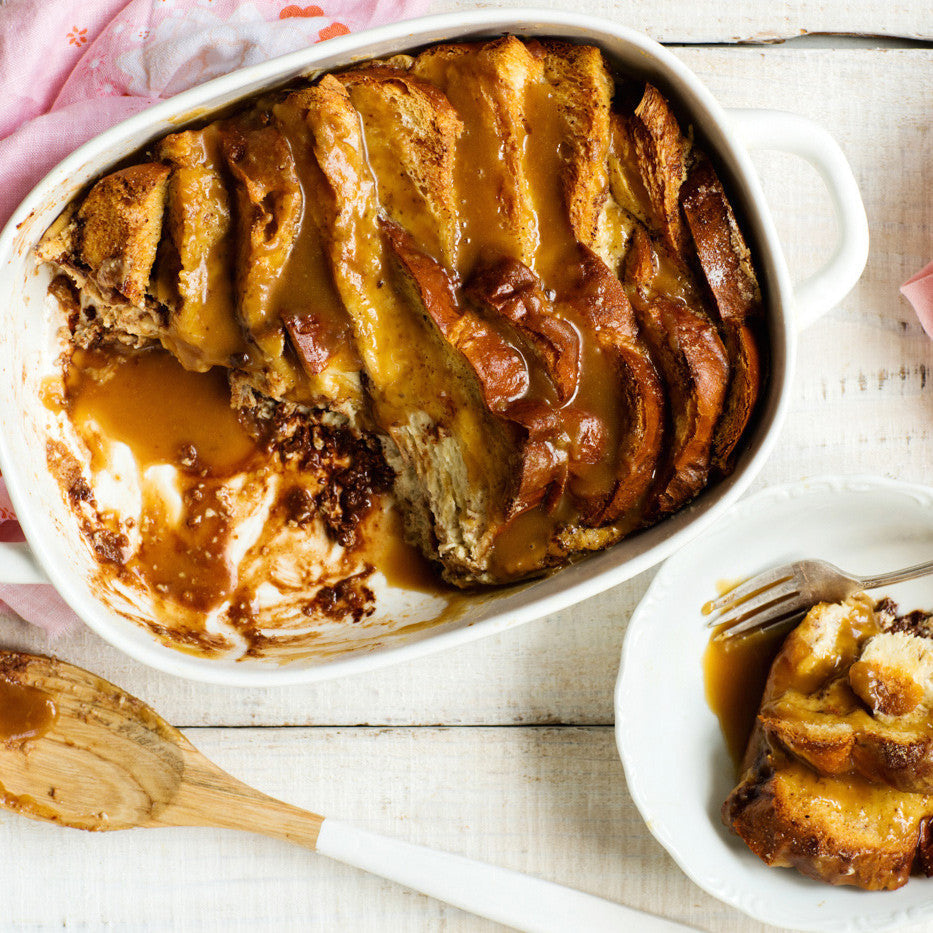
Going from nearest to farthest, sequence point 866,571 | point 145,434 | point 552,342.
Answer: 1. point 552,342
2. point 145,434
3. point 866,571

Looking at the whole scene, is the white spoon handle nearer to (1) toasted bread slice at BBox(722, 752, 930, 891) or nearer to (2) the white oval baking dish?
(1) toasted bread slice at BBox(722, 752, 930, 891)

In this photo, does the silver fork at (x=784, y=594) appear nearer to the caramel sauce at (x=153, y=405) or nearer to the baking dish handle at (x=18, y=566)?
the caramel sauce at (x=153, y=405)

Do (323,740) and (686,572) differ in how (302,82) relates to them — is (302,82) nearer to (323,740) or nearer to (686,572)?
(686,572)

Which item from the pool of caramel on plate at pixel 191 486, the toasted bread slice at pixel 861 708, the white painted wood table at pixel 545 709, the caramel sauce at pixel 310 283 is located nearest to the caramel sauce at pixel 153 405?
the pool of caramel on plate at pixel 191 486

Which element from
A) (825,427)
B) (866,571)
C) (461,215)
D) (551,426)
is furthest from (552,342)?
(866,571)

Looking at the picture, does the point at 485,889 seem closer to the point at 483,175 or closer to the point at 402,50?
the point at 483,175

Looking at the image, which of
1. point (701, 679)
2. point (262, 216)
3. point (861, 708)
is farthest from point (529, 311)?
point (861, 708)
